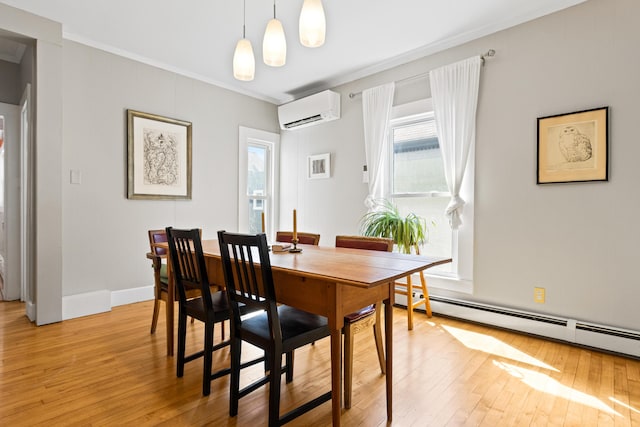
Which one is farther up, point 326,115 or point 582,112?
point 326,115

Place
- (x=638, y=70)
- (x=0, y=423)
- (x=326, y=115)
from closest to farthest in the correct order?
(x=0, y=423)
(x=638, y=70)
(x=326, y=115)

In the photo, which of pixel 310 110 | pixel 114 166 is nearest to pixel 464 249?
pixel 310 110

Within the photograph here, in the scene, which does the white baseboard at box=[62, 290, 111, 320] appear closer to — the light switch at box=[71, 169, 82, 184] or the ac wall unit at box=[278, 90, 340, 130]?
the light switch at box=[71, 169, 82, 184]

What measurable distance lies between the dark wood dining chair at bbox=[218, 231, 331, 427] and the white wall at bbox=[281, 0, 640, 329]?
2030 mm

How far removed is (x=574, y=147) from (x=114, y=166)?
4.13m

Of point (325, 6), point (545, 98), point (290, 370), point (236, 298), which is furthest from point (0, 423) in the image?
point (545, 98)

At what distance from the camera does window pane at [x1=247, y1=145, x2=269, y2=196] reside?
188 inches

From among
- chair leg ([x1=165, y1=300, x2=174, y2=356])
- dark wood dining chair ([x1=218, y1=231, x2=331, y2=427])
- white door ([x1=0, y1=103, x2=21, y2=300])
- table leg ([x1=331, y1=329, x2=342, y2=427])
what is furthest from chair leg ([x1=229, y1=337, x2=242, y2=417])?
white door ([x1=0, y1=103, x2=21, y2=300])

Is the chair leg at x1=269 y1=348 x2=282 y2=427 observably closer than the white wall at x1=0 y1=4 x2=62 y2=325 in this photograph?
Yes

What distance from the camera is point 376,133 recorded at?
150 inches

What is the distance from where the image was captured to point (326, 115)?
4.22 meters

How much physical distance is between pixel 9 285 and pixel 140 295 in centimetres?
145

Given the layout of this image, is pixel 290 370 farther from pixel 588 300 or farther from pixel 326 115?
pixel 326 115

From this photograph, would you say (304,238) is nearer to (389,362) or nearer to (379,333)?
(379,333)
